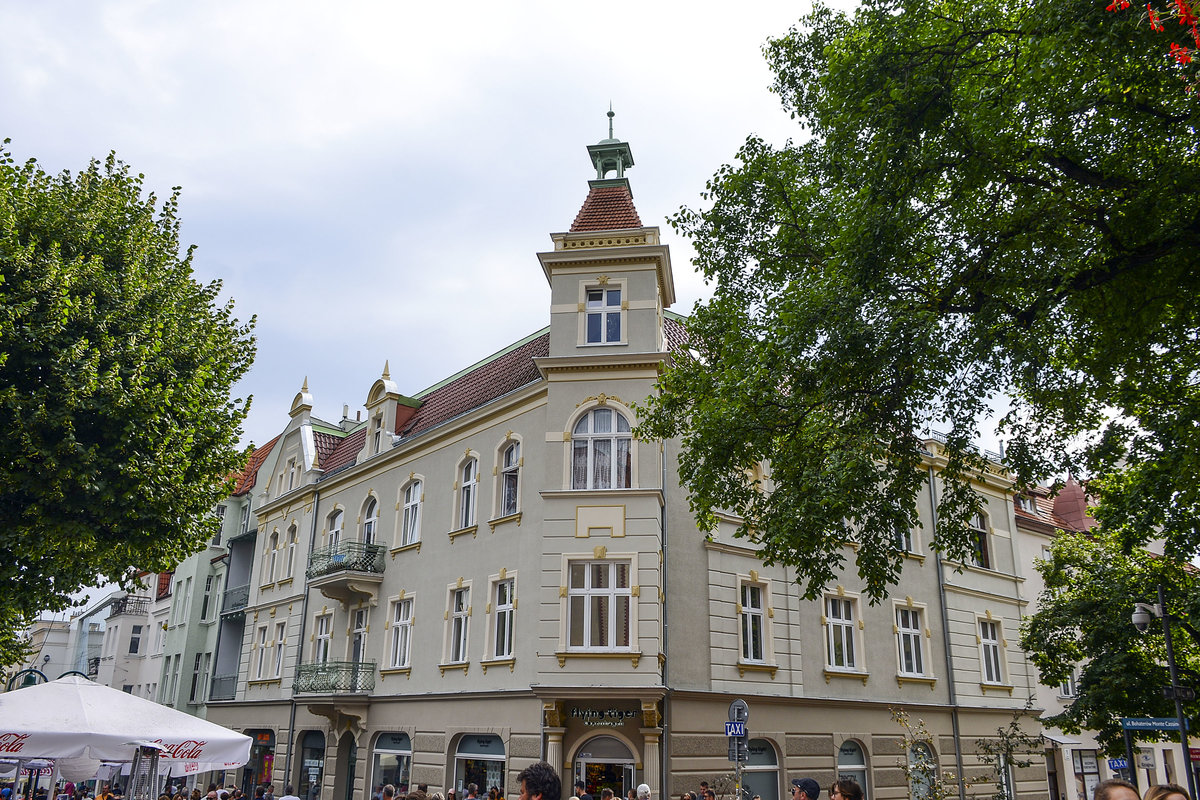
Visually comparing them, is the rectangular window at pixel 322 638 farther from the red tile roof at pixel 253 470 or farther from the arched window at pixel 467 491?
the red tile roof at pixel 253 470

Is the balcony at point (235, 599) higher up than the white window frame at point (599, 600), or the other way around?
the balcony at point (235, 599)

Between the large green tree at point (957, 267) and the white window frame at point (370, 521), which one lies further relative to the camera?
the white window frame at point (370, 521)

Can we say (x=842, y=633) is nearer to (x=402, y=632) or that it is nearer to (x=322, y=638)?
(x=402, y=632)

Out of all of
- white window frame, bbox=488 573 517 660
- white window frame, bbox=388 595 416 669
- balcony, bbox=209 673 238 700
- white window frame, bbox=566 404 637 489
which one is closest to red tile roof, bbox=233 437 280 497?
balcony, bbox=209 673 238 700

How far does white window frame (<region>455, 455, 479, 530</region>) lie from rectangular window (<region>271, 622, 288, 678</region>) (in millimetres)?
11509

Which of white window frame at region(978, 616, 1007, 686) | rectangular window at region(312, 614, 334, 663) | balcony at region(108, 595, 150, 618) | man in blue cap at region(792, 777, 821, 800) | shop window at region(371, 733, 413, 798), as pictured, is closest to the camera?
man in blue cap at region(792, 777, 821, 800)

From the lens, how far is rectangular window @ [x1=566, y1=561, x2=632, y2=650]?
20.2 meters

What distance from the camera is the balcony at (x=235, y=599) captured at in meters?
37.7

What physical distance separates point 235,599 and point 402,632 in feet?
50.2

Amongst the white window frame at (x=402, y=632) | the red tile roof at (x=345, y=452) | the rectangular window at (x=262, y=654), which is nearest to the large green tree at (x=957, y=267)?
the white window frame at (x=402, y=632)

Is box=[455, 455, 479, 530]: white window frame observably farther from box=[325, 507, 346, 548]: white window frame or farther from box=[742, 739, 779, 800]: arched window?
box=[742, 739, 779, 800]: arched window

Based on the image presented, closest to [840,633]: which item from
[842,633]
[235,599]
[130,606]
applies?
[842,633]

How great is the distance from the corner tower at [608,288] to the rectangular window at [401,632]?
923 cm

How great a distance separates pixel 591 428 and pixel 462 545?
18.1ft
